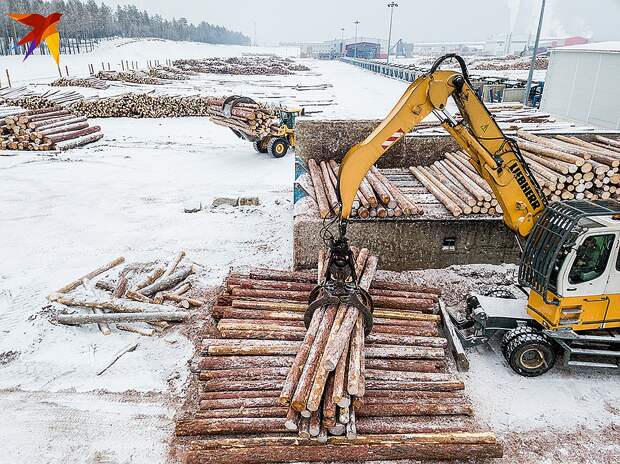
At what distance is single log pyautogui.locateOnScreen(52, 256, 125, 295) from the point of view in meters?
9.20

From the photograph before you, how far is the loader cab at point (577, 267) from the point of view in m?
6.45

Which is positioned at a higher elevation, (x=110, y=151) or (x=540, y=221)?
(x=540, y=221)

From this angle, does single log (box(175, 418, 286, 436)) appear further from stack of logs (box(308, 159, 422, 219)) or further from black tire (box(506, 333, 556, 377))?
stack of logs (box(308, 159, 422, 219))

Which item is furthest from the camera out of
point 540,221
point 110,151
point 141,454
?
point 110,151

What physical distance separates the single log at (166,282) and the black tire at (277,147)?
34.8 feet

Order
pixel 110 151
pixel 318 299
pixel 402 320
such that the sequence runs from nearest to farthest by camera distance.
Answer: pixel 318 299 < pixel 402 320 < pixel 110 151

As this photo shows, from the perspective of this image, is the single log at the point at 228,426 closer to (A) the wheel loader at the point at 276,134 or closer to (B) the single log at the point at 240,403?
(B) the single log at the point at 240,403

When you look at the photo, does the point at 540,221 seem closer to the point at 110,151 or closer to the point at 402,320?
the point at 402,320

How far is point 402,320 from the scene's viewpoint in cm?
792

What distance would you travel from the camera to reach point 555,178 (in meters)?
9.39

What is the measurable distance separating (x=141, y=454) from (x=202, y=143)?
18.2 metres

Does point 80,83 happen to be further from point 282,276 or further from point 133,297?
point 282,276

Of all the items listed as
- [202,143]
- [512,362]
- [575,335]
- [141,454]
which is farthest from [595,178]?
[202,143]

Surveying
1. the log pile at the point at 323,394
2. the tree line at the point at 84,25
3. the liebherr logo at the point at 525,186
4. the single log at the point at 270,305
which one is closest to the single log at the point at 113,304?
the log pile at the point at 323,394
